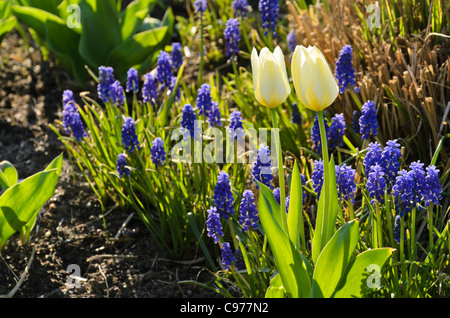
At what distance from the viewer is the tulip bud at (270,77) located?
165 cm

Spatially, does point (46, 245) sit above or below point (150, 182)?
below

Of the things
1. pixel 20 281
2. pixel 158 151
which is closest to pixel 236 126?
pixel 158 151

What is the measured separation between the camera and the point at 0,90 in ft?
13.9

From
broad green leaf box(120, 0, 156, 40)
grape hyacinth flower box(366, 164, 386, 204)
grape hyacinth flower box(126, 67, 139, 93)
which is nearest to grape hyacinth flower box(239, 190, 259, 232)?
grape hyacinth flower box(366, 164, 386, 204)

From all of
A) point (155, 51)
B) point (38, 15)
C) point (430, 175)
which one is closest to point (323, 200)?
point (430, 175)

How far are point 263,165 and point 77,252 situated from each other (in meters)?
1.19

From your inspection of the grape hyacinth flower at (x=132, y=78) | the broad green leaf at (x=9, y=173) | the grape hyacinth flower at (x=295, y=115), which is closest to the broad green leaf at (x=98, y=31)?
the grape hyacinth flower at (x=132, y=78)

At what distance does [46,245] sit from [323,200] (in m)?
1.58

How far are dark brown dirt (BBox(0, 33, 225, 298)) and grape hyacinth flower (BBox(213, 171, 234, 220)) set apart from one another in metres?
0.32

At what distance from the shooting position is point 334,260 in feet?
5.66

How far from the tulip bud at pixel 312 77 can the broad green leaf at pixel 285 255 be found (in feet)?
1.06

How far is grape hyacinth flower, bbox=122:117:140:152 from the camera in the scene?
101 inches
